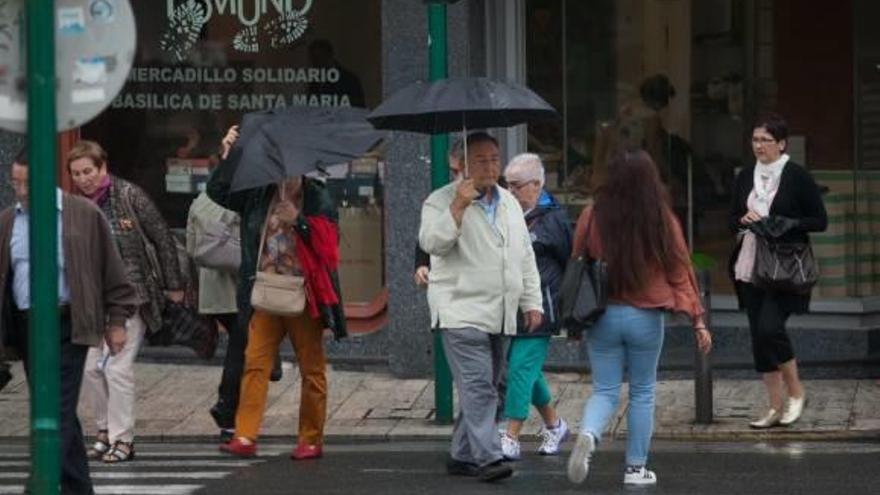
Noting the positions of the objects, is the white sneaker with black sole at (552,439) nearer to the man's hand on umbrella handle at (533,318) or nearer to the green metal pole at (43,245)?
the man's hand on umbrella handle at (533,318)

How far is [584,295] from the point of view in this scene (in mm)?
10664

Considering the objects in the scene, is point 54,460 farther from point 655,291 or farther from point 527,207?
point 527,207

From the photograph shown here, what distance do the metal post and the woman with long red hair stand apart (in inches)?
78.7

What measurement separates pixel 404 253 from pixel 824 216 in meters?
3.39

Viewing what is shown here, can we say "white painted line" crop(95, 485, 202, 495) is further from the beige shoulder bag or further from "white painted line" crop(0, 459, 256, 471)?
the beige shoulder bag

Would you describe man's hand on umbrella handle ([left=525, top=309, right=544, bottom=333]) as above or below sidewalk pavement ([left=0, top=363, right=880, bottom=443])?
above

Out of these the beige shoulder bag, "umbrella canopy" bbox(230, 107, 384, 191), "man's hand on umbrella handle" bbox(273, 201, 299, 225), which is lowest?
the beige shoulder bag

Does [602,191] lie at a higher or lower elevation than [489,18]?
lower

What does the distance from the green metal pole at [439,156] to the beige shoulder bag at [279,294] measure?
1063mm

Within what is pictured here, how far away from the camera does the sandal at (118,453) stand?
39.7 feet

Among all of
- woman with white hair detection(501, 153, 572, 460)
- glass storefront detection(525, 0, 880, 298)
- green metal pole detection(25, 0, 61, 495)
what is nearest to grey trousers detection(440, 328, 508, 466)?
woman with white hair detection(501, 153, 572, 460)

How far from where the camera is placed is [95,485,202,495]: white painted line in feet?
36.0

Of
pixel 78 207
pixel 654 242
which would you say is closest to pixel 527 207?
pixel 654 242

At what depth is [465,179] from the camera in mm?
11070
